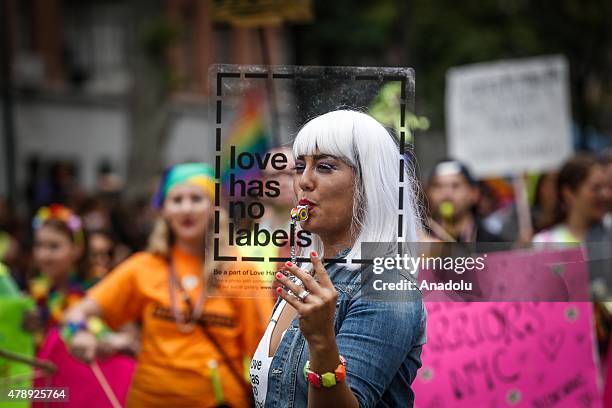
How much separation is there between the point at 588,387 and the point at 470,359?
1.52 feet

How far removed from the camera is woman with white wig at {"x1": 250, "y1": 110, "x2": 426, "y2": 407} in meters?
2.42

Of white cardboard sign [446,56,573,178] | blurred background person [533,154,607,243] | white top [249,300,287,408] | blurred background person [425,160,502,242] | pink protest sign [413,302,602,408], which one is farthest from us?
white cardboard sign [446,56,573,178]

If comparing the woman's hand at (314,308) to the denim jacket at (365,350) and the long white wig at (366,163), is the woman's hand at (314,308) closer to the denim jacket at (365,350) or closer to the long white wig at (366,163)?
the denim jacket at (365,350)

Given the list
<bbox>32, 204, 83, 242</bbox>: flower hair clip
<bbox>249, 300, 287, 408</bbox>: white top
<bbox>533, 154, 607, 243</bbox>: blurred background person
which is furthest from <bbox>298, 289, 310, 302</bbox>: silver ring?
<bbox>32, 204, 83, 242</bbox>: flower hair clip

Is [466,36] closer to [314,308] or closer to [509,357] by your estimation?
[509,357]

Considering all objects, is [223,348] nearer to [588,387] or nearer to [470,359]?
[470,359]

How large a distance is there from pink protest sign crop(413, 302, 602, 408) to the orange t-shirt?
28.8 inches

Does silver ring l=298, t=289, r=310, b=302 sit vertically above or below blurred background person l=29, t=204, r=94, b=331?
below

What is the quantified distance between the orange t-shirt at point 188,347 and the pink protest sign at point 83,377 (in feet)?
0.40

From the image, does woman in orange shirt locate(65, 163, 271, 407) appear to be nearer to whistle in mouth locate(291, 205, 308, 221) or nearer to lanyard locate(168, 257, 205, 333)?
lanyard locate(168, 257, 205, 333)

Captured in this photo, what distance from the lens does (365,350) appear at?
7.88 ft

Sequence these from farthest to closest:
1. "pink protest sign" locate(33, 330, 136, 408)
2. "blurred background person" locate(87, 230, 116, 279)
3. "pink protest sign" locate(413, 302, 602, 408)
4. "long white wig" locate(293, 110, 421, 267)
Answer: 1. "blurred background person" locate(87, 230, 116, 279)
2. "pink protest sign" locate(413, 302, 602, 408)
3. "pink protest sign" locate(33, 330, 136, 408)
4. "long white wig" locate(293, 110, 421, 267)

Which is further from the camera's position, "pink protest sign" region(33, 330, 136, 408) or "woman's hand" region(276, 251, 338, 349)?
"pink protest sign" region(33, 330, 136, 408)

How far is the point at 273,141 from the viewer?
5.23 m
